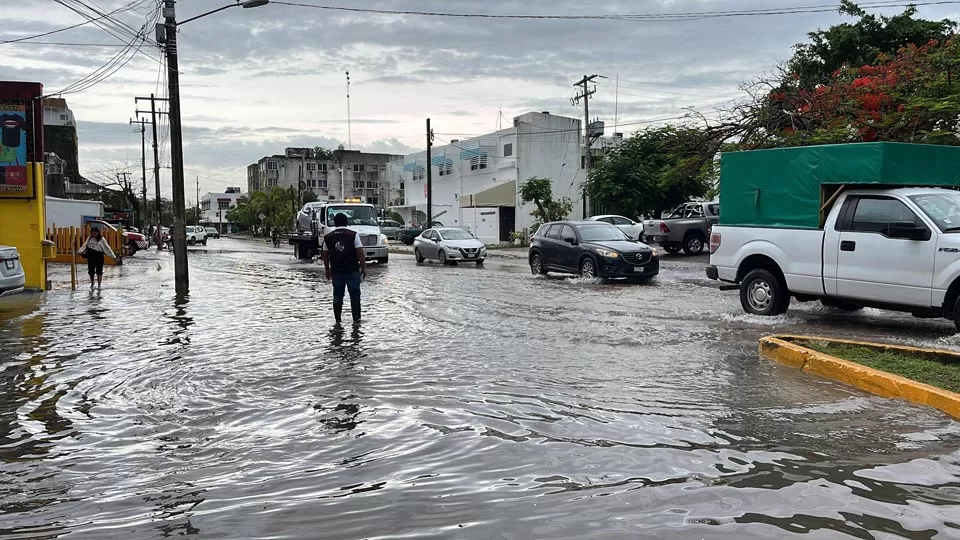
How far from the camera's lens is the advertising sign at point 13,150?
A: 16.1 metres

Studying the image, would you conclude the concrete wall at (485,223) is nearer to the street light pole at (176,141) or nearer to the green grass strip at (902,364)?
the street light pole at (176,141)

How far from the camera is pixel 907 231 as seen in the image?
29.7 feet

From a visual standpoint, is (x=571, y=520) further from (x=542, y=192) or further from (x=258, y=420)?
(x=542, y=192)

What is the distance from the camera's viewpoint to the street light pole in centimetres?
1714

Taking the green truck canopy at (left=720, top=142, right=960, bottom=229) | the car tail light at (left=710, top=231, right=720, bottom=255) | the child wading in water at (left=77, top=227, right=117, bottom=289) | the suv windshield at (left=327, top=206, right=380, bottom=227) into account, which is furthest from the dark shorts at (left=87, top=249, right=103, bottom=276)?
the green truck canopy at (left=720, top=142, right=960, bottom=229)

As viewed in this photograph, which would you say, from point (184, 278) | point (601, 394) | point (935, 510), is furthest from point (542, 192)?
point (935, 510)

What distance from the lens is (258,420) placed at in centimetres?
591

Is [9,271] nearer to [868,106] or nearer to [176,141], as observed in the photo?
[176,141]

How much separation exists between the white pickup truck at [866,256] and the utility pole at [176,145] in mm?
12257

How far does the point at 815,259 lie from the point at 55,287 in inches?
685

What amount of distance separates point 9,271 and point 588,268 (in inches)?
494

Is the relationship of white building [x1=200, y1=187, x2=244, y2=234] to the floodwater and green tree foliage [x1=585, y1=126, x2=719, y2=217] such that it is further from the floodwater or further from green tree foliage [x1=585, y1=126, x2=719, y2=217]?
the floodwater

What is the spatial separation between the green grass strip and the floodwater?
1.73ft

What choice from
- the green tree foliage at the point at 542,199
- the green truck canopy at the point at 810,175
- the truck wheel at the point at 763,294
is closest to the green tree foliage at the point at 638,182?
the green tree foliage at the point at 542,199
